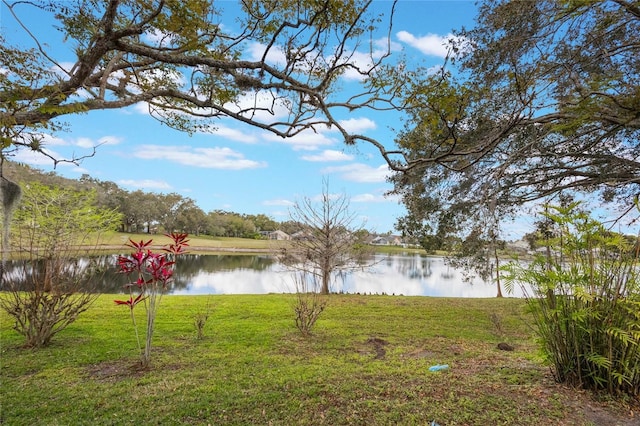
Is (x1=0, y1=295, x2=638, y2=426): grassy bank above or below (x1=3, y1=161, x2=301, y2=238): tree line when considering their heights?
below

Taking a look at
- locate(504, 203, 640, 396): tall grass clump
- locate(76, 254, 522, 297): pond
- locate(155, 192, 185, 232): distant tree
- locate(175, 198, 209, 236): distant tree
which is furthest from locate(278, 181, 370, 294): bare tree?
locate(175, 198, 209, 236): distant tree

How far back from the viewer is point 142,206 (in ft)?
89.7

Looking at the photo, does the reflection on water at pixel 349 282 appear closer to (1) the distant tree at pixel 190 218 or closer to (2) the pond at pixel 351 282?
(2) the pond at pixel 351 282

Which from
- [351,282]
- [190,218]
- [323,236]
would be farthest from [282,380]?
[190,218]

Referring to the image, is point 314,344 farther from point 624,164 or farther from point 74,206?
point 74,206

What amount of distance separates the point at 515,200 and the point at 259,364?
588cm

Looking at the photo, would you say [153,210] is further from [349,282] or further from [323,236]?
[323,236]

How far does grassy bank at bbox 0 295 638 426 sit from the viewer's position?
2520 mm

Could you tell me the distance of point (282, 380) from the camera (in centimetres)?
332

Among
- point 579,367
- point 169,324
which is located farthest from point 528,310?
point 169,324

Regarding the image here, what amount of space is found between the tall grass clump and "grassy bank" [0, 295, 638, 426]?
0.22 meters

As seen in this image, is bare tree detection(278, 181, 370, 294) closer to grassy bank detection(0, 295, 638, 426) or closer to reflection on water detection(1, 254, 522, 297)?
reflection on water detection(1, 254, 522, 297)

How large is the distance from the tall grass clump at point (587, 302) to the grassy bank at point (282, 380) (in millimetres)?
224

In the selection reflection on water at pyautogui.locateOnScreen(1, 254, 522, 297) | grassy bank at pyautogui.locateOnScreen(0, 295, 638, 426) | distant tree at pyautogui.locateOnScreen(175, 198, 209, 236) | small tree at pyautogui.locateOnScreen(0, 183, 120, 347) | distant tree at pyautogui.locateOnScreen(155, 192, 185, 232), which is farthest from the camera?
distant tree at pyautogui.locateOnScreen(175, 198, 209, 236)
